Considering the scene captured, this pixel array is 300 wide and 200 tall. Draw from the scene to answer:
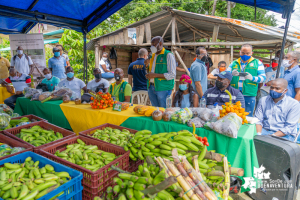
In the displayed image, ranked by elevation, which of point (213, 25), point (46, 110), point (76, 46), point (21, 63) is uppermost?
point (213, 25)

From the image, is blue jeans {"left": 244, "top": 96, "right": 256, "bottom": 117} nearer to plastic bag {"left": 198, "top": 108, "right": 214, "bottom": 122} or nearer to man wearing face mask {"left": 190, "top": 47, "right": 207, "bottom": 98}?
man wearing face mask {"left": 190, "top": 47, "right": 207, "bottom": 98}

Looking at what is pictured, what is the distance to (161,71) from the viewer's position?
441 cm

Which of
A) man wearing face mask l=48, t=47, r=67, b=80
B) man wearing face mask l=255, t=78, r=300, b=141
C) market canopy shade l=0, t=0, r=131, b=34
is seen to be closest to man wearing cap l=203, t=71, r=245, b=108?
man wearing face mask l=255, t=78, r=300, b=141

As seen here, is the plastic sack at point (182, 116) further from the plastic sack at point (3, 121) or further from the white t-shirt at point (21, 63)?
the white t-shirt at point (21, 63)

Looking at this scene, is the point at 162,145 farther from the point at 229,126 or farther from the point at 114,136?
the point at 114,136

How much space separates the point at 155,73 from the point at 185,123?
6.27 feet

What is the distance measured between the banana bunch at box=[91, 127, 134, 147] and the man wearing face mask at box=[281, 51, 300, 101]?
13.6ft

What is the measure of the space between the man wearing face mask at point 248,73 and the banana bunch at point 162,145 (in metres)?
2.92

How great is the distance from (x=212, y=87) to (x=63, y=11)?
4.50 meters

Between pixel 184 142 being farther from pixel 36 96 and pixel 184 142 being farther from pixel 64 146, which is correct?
pixel 36 96

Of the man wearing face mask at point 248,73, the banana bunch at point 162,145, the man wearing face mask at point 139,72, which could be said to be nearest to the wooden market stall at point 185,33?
the man wearing face mask at point 248,73

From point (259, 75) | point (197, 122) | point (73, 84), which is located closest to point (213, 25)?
point (259, 75)

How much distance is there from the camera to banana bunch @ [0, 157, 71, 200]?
1552mm

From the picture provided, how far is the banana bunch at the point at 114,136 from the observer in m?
2.65
